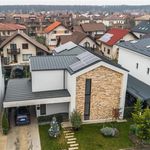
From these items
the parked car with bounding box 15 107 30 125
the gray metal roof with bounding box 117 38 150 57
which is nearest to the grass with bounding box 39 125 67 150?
the parked car with bounding box 15 107 30 125

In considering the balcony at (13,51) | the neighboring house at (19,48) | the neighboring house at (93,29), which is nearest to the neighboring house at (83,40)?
the neighboring house at (19,48)

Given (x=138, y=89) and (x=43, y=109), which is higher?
(x=138, y=89)

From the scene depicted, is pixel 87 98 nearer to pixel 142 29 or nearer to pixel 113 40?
pixel 113 40

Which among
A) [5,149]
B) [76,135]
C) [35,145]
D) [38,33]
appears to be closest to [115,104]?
[76,135]

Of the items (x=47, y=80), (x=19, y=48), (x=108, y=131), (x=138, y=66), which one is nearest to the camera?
(x=108, y=131)

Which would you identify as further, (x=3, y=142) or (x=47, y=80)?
(x=47, y=80)

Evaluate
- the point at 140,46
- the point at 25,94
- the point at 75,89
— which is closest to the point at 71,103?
the point at 75,89

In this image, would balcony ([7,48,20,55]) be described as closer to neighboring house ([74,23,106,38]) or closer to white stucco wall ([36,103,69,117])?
white stucco wall ([36,103,69,117])
